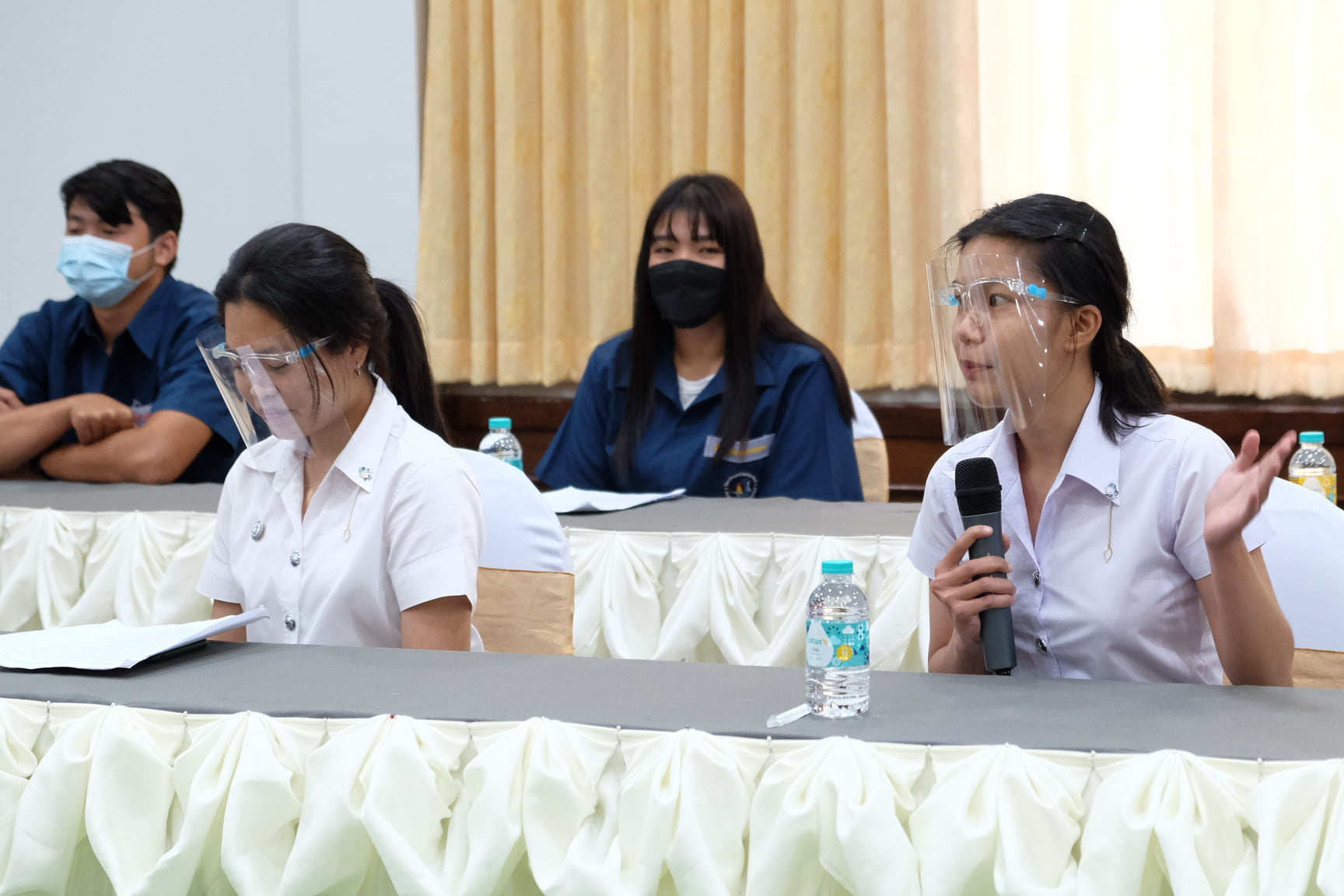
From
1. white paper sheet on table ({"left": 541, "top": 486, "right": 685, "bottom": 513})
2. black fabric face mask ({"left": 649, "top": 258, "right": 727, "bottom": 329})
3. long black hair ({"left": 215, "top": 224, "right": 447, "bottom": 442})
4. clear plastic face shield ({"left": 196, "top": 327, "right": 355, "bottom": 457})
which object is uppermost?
Answer: black fabric face mask ({"left": 649, "top": 258, "right": 727, "bottom": 329})

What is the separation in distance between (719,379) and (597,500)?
1.60ft

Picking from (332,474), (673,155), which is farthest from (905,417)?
(332,474)

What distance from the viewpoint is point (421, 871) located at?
1061 millimetres

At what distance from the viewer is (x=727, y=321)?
9.70 ft

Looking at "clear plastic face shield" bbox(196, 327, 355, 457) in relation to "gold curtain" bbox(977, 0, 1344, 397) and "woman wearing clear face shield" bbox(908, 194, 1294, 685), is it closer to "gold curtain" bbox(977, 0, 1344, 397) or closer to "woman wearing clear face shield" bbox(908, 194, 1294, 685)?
"woman wearing clear face shield" bbox(908, 194, 1294, 685)

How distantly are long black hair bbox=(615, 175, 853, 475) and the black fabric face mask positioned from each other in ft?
0.10

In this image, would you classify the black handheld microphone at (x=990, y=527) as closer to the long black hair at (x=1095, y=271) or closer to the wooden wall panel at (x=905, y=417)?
the long black hair at (x=1095, y=271)

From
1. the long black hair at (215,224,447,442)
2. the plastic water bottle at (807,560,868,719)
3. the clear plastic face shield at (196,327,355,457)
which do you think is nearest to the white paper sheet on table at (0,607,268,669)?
the clear plastic face shield at (196,327,355,457)

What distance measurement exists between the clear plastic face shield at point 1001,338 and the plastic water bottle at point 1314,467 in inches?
68.8

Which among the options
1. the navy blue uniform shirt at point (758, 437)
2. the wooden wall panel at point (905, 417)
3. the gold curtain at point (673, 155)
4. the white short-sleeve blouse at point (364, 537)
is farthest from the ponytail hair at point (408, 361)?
the gold curtain at point (673, 155)

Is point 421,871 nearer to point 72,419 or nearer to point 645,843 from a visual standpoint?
point 645,843

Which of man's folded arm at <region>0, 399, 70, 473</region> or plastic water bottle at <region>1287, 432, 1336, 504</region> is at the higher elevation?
man's folded arm at <region>0, 399, 70, 473</region>

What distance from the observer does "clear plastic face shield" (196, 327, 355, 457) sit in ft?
5.26

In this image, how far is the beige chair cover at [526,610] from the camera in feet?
6.17
